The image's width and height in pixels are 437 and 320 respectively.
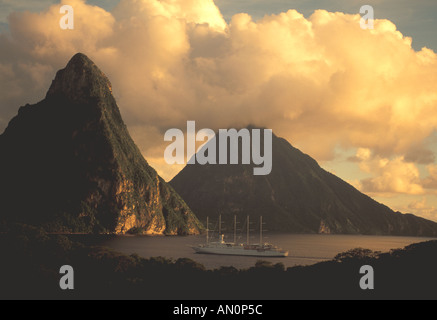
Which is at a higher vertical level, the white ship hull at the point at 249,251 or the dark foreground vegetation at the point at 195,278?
the white ship hull at the point at 249,251

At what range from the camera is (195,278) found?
88.6 m

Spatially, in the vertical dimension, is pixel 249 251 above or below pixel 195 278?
above

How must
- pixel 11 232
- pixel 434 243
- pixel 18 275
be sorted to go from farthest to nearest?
pixel 11 232 < pixel 434 243 < pixel 18 275

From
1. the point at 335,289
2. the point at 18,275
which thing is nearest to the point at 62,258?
the point at 18,275

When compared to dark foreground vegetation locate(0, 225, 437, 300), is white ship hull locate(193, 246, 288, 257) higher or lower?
higher

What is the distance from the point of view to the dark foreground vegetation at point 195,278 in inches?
3000

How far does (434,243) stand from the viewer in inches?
3856

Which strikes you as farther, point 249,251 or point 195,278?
point 249,251

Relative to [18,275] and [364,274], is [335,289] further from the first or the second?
[18,275]

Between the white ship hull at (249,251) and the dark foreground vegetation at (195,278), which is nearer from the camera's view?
the dark foreground vegetation at (195,278)

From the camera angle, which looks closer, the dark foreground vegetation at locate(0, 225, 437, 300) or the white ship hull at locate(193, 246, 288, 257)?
the dark foreground vegetation at locate(0, 225, 437, 300)

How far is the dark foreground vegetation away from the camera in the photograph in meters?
76.2
